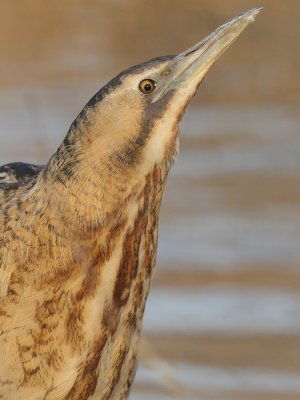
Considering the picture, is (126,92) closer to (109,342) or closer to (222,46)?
(222,46)

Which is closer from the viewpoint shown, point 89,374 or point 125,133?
point 125,133

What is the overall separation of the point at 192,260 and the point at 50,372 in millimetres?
2661

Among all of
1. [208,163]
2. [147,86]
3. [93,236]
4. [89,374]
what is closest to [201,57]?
[147,86]

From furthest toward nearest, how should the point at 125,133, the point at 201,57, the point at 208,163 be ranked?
1. the point at 208,163
2. the point at 201,57
3. the point at 125,133

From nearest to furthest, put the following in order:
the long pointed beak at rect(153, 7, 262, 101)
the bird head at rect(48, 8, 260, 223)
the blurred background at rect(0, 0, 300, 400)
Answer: the bird head at rect(48, 8, 260, 223) < the long pointed beak at rect(153, 7, 262, 101) < the blurred background at rect(0, 0, 300, 400)

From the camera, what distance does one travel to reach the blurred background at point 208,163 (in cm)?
582

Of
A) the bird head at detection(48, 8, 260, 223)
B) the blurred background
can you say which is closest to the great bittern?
the bird head at detection(48, 8, 260, 223)

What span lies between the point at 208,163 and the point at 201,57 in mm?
3478

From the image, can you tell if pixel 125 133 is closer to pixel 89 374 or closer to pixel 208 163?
pixel 89 374

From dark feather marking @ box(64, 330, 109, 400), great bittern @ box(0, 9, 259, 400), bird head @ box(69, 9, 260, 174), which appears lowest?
dark feather marking @ box(64, 330, 109, 400)

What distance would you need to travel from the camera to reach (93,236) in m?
3.88

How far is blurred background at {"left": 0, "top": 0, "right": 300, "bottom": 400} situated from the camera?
19.1 feet

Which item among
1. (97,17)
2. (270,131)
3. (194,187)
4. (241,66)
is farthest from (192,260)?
(97,17)

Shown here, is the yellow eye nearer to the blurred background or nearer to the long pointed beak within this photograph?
the long pointed beak
